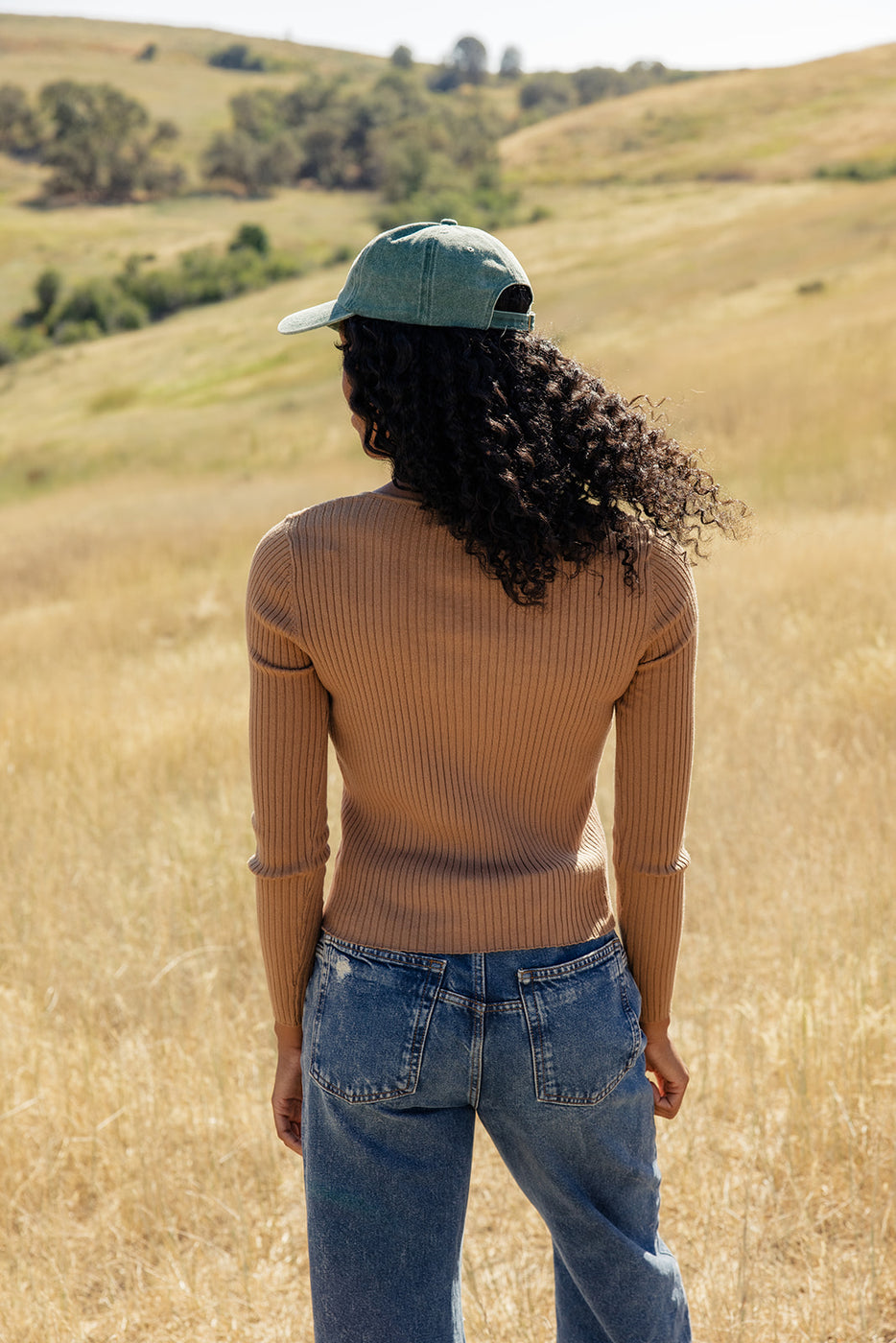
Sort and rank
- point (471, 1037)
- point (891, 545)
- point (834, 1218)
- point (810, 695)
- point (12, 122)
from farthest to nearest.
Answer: point (12, 122)
point (891, 545)
point (810, 695)
point (834, 1218)
point (471, 1037)

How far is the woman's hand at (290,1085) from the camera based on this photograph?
5.70ft

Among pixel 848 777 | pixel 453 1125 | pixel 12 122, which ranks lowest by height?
pixel 848 777

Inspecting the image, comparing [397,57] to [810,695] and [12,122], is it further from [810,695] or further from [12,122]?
[810,695]

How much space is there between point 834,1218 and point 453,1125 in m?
1.65

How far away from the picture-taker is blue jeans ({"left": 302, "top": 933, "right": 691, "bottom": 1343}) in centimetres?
148

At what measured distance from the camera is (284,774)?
1.61m

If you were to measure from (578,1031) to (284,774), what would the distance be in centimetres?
56

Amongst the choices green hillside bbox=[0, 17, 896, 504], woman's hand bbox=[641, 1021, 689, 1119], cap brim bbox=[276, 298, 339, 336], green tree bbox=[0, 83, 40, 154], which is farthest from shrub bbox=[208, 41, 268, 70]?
woman's hand bbox=[641, 1021, 689, 1119]

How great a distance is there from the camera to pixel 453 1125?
1539 millimetres

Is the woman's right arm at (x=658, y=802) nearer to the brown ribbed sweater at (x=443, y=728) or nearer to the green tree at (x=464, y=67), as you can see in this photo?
the brown ribbed sweater at (x=443, y=728)

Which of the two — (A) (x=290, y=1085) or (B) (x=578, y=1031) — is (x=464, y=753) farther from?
(A) (x=290, y=1085)

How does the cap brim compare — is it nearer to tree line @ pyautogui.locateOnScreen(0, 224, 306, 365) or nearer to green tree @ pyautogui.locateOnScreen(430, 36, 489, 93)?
tree line @ pyautogui.locateOnScreen(0, 224, 306, 365)

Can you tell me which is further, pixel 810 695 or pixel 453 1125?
pixel 810 695

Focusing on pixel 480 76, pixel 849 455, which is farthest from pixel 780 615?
pixel 480 76
